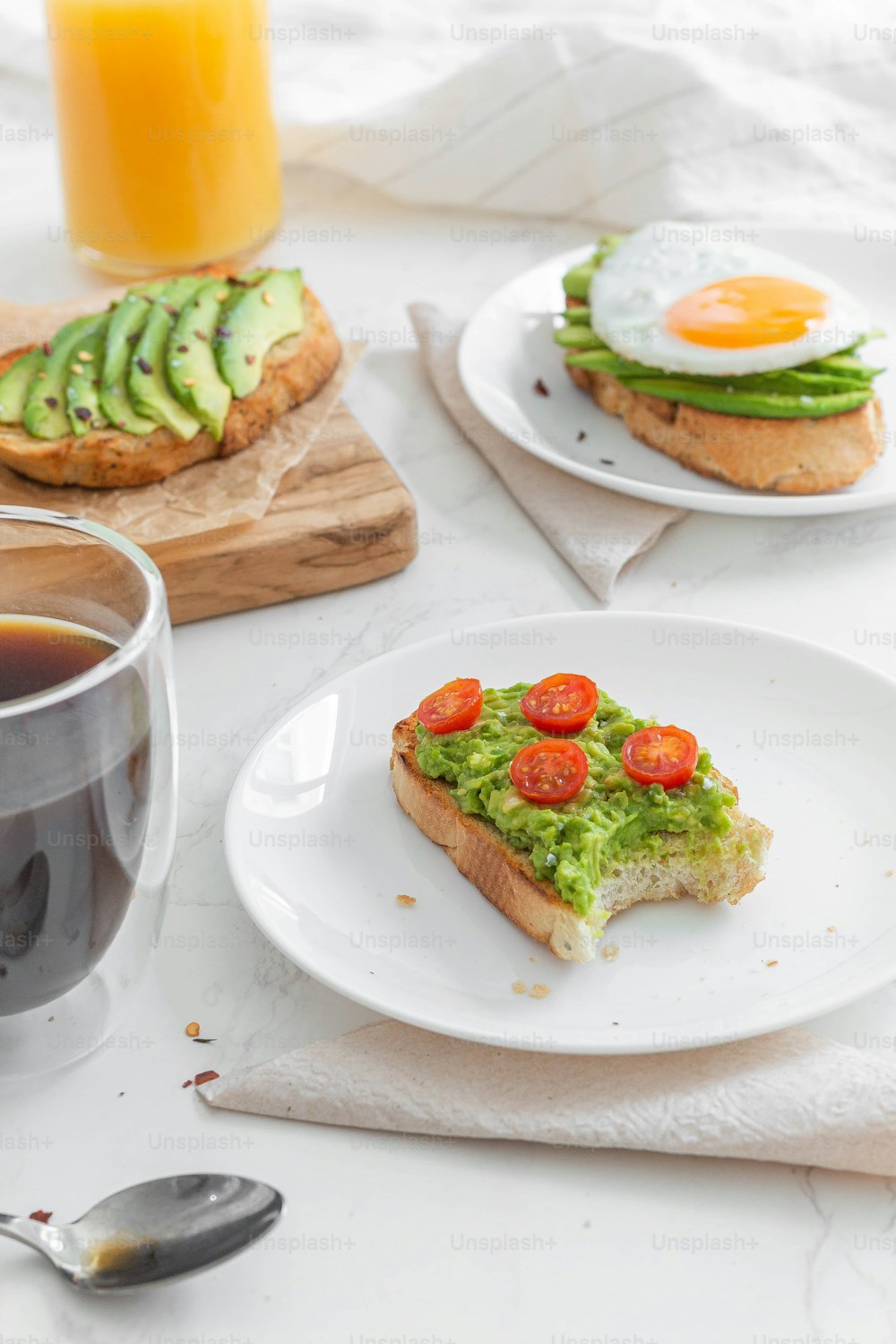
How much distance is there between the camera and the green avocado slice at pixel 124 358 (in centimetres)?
296

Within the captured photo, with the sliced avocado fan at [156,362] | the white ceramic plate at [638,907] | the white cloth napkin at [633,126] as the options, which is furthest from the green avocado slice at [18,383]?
the white cloth napkin at [633,126]

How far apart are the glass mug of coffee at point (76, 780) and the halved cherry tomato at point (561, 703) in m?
0.58

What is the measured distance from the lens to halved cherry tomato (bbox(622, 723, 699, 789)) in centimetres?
192

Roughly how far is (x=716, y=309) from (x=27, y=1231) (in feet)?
7.98

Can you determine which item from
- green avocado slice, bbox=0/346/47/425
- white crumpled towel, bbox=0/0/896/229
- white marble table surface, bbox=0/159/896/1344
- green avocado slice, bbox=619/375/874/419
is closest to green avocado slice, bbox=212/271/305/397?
green avocado slice, bbox=0/346/47/425

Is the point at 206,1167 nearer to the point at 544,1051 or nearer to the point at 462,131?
the point at 544,1051

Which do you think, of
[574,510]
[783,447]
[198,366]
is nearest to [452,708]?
[574,510]

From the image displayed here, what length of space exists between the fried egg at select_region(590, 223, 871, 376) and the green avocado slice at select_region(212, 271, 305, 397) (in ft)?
2.51

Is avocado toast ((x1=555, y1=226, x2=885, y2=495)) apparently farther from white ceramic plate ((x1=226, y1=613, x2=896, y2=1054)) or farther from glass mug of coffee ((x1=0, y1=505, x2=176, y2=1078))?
glass mug of coffee ((x1=0, y1=505, x2=176, y2=1078))

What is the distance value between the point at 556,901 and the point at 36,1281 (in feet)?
2.60

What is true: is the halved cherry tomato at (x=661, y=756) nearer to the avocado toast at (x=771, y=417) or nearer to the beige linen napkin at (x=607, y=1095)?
the beige linen napkin at (x=607, y=1095)

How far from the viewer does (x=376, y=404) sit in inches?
139

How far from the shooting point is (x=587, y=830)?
1875 millimetres

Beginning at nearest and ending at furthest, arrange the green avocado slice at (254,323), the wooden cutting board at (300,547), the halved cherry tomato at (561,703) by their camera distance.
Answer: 1. the halved cherry tomato at (561,703)
2. the wooden cutting board at (300,547)
3. the green avocado slice at (254,323)
